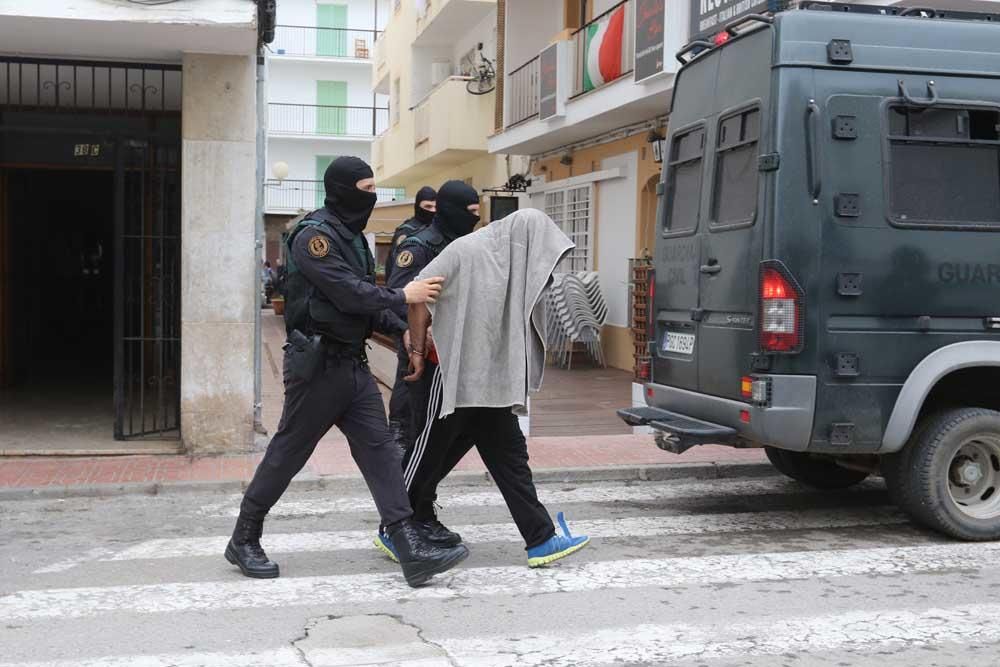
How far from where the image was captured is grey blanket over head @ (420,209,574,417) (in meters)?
5.46

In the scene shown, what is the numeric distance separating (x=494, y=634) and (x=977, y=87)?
4.14 meters

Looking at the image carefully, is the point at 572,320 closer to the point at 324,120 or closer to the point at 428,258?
the point at 428,258

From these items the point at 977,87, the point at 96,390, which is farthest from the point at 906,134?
the point at 96,390

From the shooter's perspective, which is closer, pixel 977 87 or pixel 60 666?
pixel 60 666

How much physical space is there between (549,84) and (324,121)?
30226 mm

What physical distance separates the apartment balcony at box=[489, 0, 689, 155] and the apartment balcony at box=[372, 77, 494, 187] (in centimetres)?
234

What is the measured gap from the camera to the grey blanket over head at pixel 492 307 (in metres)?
5.46

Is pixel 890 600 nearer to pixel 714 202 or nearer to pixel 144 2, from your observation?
pixel 714 202

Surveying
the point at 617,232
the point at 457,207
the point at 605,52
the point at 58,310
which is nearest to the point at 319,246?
the point at 457,207

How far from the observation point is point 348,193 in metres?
5.38

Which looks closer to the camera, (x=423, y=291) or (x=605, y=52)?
(x=423, y=291)

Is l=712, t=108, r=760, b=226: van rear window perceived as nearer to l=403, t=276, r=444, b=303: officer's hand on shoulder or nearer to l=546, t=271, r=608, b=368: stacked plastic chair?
l=403, t=276, r=444, b=303: officer's hand on shoulder

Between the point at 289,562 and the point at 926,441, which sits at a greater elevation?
the point at 926,441

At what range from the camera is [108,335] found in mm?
18781
